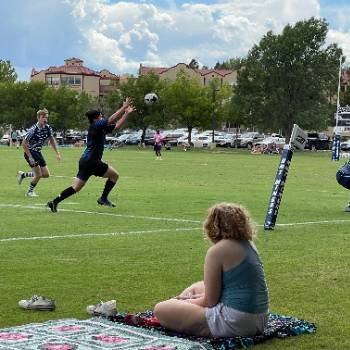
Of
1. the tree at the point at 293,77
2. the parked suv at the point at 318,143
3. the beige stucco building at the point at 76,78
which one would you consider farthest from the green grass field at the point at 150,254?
the beige stucco building at the point at 76,78

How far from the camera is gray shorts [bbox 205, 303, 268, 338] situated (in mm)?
6484

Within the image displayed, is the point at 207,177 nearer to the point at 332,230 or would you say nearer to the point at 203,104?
the point at 332,230

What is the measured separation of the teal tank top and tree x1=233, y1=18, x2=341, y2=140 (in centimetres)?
8179

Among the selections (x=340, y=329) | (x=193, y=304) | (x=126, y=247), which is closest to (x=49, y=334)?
(x=193, y=304)

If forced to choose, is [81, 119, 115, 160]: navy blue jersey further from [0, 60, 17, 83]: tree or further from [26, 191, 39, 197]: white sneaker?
[0, 60, 17, 83]: tree

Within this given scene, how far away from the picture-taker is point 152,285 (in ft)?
29.8

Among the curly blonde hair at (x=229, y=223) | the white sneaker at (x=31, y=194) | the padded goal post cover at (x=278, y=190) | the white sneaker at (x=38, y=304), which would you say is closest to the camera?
the curly blonde hair at (x=229, y=223)

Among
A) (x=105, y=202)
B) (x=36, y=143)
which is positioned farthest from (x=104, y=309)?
(x=36, y=143)

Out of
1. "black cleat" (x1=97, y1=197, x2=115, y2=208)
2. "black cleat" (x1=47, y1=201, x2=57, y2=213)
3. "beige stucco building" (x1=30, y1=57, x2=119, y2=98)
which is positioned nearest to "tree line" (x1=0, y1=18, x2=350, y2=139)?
"beige stucco building" (x1=30, y1=57, x2=119, y2=98)

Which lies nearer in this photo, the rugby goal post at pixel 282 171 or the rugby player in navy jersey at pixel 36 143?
the rugby goal post at pixel 282 171

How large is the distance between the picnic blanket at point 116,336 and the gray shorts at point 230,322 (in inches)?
2.3

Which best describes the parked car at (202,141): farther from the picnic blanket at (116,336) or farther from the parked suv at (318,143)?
A: the picnic blanket at (116,336)

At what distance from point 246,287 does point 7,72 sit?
114637mm

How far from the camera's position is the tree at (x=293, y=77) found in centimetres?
8850
